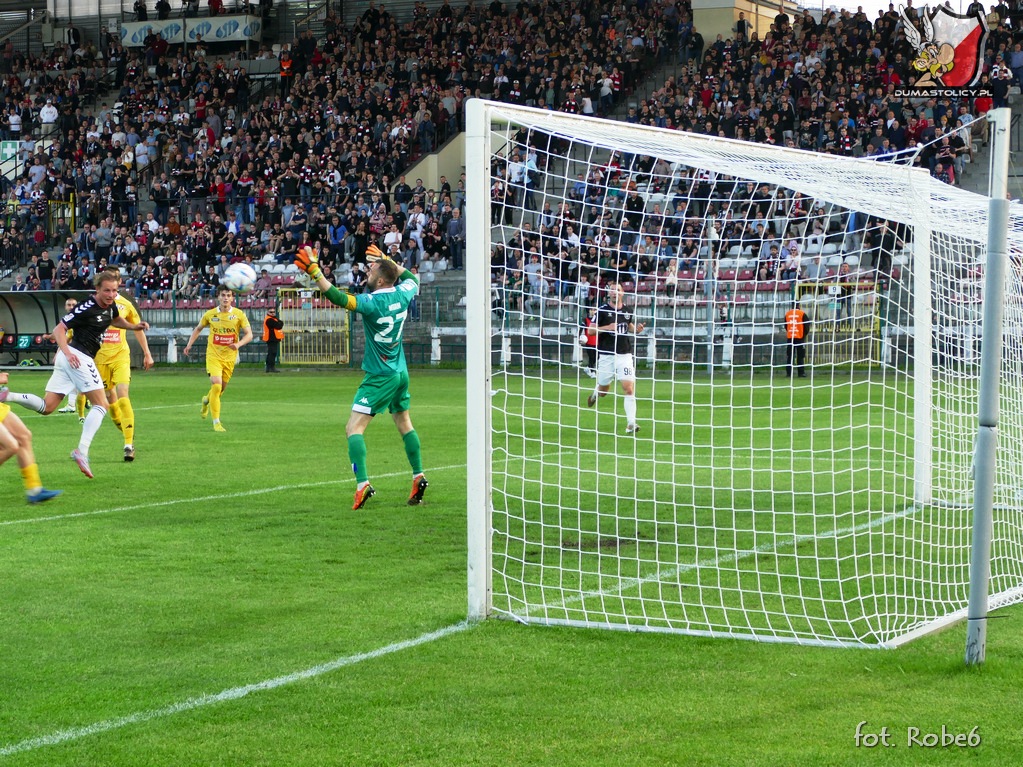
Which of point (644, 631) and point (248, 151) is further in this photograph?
point (248, 151)

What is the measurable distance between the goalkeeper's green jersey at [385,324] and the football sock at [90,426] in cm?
377

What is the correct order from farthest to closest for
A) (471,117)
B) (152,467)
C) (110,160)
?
1. (110,160)
2. (152,467)
3. (471,117)

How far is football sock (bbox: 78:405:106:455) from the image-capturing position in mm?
13180

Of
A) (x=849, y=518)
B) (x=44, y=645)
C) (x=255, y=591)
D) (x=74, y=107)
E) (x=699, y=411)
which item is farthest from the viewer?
(x=74, y=107)

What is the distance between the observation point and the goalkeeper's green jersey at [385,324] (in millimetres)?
10930

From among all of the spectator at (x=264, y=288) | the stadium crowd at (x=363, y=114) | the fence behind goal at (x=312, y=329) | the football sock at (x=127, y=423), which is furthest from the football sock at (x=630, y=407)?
the spectator at (x=264, y=288)

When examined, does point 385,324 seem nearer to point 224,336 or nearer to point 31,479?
point 31,479

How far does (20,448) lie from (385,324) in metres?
3.33

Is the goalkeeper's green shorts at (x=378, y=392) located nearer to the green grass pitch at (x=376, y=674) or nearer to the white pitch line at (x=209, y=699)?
the green grass pitch at (x=376, y=674)

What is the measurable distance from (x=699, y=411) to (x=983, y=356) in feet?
42.7

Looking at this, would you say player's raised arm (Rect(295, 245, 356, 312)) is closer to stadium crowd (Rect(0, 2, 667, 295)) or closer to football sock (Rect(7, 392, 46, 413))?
football sock (Rect(7, 392, 46, 413))

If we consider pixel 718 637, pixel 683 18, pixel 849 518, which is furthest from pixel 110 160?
pixel 718 637

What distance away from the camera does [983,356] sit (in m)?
5.81

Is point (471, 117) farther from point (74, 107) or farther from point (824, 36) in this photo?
point (74, 107)
